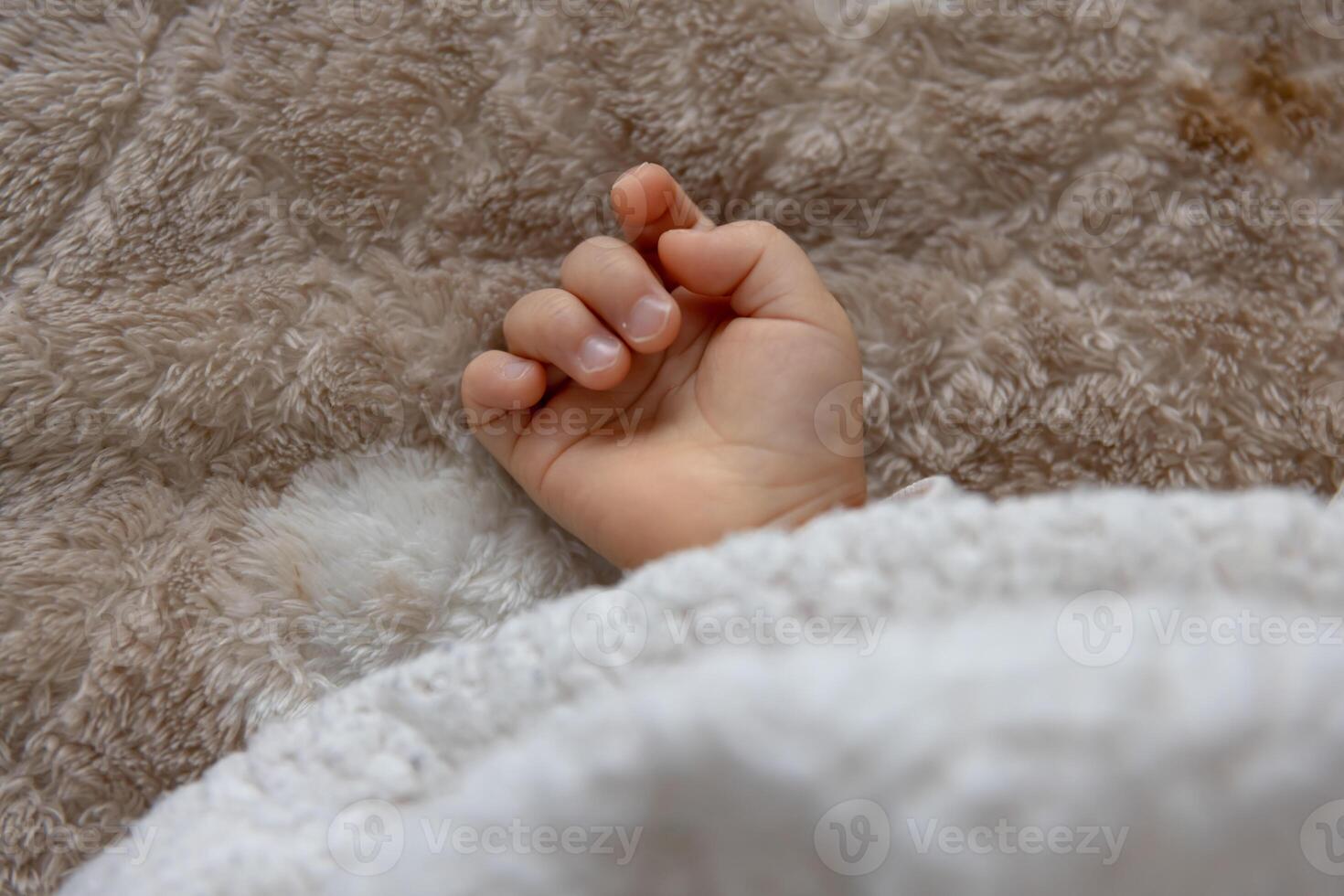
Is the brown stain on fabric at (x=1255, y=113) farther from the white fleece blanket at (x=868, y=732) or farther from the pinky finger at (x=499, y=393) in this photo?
the pinky finger at (x=499, y=393)

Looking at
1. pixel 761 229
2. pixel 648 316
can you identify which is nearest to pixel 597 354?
pixel 648 316

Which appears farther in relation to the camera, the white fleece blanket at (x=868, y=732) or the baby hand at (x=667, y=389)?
the baby hand at (x=667, y=389)

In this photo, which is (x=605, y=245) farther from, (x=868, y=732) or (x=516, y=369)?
(x=868, y=732)

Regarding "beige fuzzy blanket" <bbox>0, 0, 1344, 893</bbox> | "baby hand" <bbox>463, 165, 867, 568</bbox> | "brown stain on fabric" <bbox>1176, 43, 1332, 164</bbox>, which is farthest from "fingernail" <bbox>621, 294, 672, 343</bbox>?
"brown stain on fabric" <bbox>1176, 43, 1332, 164</bbox>

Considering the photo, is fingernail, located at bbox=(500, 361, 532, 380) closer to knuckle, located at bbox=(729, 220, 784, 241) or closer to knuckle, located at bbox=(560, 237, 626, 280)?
knuckle, located at bbox=(560, 237, 626, 280)

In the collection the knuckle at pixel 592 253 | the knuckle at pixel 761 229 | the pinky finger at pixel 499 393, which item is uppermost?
the knuckle at pixel 761 229

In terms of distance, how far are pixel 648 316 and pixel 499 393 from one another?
113mm

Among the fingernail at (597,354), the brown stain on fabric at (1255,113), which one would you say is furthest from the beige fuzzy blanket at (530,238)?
the fingernail at (597,354)

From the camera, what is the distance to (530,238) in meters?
0.70

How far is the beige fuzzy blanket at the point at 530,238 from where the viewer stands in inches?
25.0

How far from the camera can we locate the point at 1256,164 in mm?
689

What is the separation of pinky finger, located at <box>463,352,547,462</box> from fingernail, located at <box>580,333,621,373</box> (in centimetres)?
4

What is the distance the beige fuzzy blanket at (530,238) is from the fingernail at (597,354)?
0.10 m

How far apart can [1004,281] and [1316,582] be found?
326 millimetres
